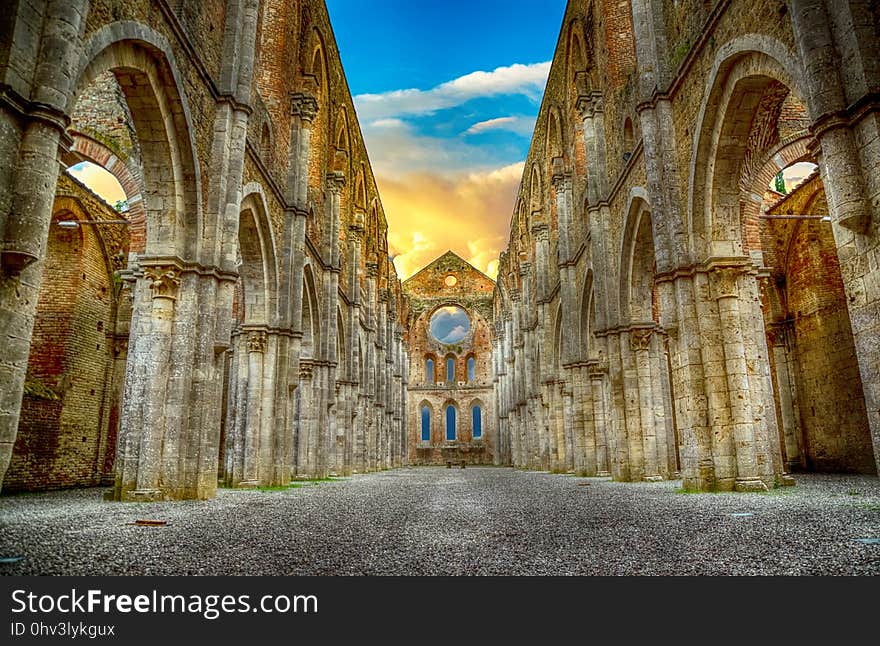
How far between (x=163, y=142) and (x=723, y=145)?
947 centimetres

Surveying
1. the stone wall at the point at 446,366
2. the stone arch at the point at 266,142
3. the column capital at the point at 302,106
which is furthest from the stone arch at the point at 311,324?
the stone wall at the point at 446,366

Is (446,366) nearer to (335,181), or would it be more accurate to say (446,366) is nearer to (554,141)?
(554,141)

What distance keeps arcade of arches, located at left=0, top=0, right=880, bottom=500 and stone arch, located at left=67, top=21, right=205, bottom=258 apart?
0.15 feet

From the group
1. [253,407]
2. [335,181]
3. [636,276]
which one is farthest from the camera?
[335,181]

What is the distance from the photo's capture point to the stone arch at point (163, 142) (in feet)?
28.1

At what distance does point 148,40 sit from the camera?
27.0 ft

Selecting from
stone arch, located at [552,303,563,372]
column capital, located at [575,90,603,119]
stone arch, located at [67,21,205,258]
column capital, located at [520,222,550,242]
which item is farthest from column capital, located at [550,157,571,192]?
stone arch, located at [67,21,205,258]

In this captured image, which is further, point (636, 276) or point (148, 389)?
point (636, 276)

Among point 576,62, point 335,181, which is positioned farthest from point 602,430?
point 335,181

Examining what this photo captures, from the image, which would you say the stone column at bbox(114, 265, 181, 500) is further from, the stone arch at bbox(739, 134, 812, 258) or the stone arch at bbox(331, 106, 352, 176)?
the stone arch at bbox(331, 106, 352, 176)

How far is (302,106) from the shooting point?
16.8 metres

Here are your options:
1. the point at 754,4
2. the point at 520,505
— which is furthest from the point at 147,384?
the point at 754,4

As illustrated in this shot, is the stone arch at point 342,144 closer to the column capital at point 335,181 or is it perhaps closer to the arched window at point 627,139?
the column capital at point 335,181
